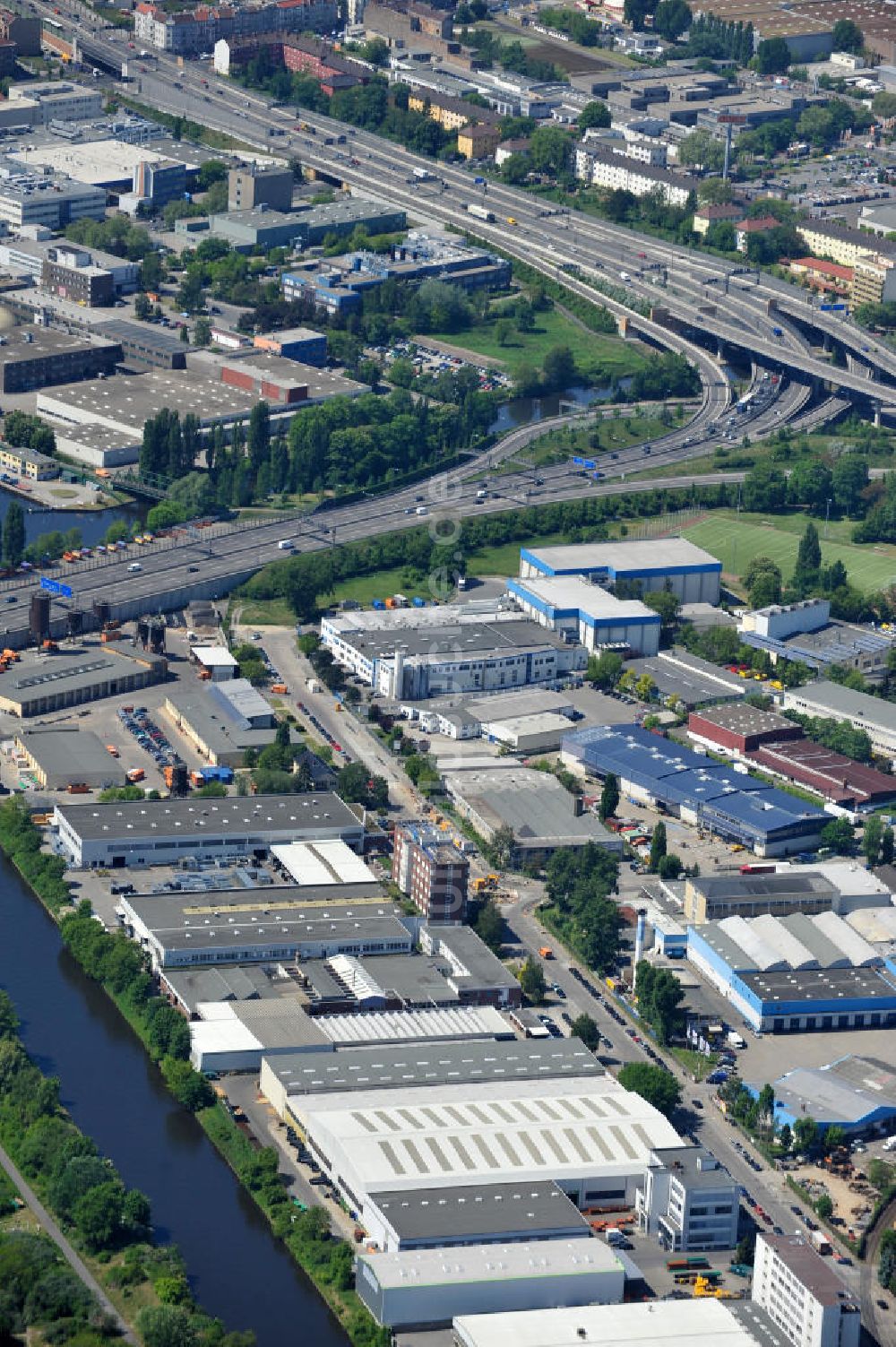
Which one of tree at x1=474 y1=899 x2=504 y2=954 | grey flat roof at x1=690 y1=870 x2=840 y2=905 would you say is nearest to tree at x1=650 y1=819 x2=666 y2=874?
grey flat roof at x1=690 y1=870 x2=840 y2=905

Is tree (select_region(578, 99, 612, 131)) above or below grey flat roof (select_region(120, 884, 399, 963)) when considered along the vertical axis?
above

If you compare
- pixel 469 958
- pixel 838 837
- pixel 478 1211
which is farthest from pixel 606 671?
pixel 478 1211

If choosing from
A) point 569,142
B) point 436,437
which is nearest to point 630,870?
point 436,437

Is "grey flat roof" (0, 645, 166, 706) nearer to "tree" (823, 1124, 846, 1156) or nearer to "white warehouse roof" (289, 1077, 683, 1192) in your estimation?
"white warehouse roof" (289, 1077, 683, 1192)

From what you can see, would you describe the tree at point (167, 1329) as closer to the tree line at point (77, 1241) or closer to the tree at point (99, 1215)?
the tree line at point (77, 1241)

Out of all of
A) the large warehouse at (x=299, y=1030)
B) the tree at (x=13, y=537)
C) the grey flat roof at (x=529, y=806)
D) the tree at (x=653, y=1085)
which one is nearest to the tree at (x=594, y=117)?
the tree at (x=13, y=537)

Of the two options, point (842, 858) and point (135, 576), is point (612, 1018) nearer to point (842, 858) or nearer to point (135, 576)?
point (842, 858)
